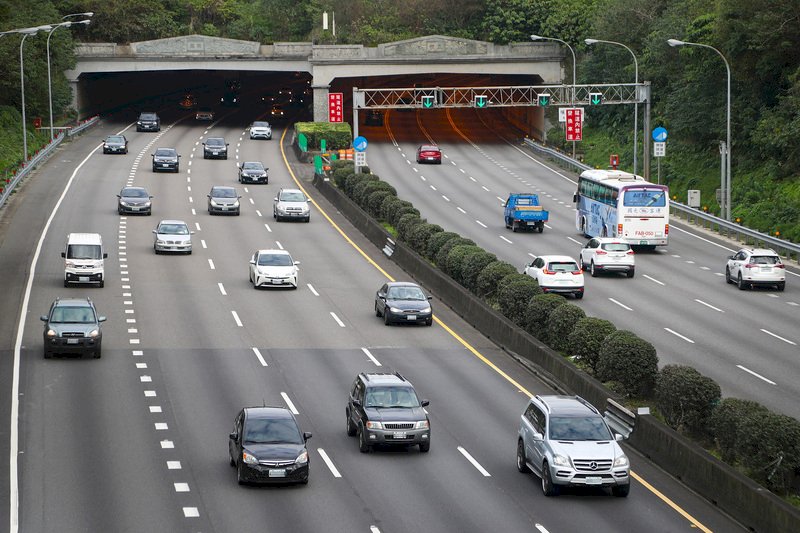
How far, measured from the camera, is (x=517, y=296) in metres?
42.5

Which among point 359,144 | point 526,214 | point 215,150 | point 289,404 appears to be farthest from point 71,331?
point 215,150

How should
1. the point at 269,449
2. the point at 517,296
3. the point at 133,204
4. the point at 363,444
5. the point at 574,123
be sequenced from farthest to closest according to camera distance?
the point at 574,123 < the point at 133,204 < the point at 517,296 < the point at 363,444 < the point at 269,449

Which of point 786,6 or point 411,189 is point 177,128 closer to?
point 411,189

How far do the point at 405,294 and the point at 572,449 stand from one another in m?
19.4

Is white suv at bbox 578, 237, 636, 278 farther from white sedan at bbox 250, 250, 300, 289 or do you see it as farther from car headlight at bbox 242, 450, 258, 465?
car headlight at bbox 242, 450, 258, 465

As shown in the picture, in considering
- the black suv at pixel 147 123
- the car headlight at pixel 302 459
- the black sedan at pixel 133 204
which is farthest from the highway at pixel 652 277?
the black suv at pixel 147 123

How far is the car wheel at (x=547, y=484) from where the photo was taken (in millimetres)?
26344

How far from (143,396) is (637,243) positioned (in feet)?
104

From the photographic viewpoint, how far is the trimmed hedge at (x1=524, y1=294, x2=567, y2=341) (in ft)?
131

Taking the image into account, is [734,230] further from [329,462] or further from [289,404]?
[329,462]

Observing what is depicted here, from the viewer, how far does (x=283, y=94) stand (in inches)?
→ 5778

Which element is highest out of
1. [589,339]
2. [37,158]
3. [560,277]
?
[37,158]

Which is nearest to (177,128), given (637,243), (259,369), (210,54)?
(210,54)

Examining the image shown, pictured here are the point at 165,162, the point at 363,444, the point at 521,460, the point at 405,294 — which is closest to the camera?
the point at 521,460
